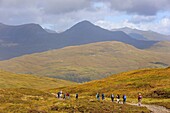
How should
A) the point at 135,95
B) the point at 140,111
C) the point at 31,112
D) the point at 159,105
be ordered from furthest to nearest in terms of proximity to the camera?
the point at 135,95
the point at 159,105
the point at 140,111
the point at 31,112

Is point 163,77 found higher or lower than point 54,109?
higher

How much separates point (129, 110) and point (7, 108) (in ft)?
70.8

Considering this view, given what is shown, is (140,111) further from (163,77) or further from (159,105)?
(163,77)

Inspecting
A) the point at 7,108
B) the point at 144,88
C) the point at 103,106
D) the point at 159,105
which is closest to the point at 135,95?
the point at 144,88

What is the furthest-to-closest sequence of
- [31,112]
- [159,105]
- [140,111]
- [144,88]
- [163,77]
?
[163,77], [144,88], [159,105], [140,111], [31,112]

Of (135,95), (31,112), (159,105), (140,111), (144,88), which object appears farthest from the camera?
(144,88)

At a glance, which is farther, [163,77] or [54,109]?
[163,77]

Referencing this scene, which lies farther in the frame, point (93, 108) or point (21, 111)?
point (93, 108)

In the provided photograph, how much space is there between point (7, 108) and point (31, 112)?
799cm

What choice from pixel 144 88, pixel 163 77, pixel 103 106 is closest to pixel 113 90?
→ pixel 144 88

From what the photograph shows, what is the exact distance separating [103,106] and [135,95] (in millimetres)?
30073

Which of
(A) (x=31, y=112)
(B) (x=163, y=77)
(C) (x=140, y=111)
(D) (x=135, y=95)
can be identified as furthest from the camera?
(B) (x=163, y=77)

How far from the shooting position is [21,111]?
49250 mm

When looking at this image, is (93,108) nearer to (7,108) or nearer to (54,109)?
(54,109)
